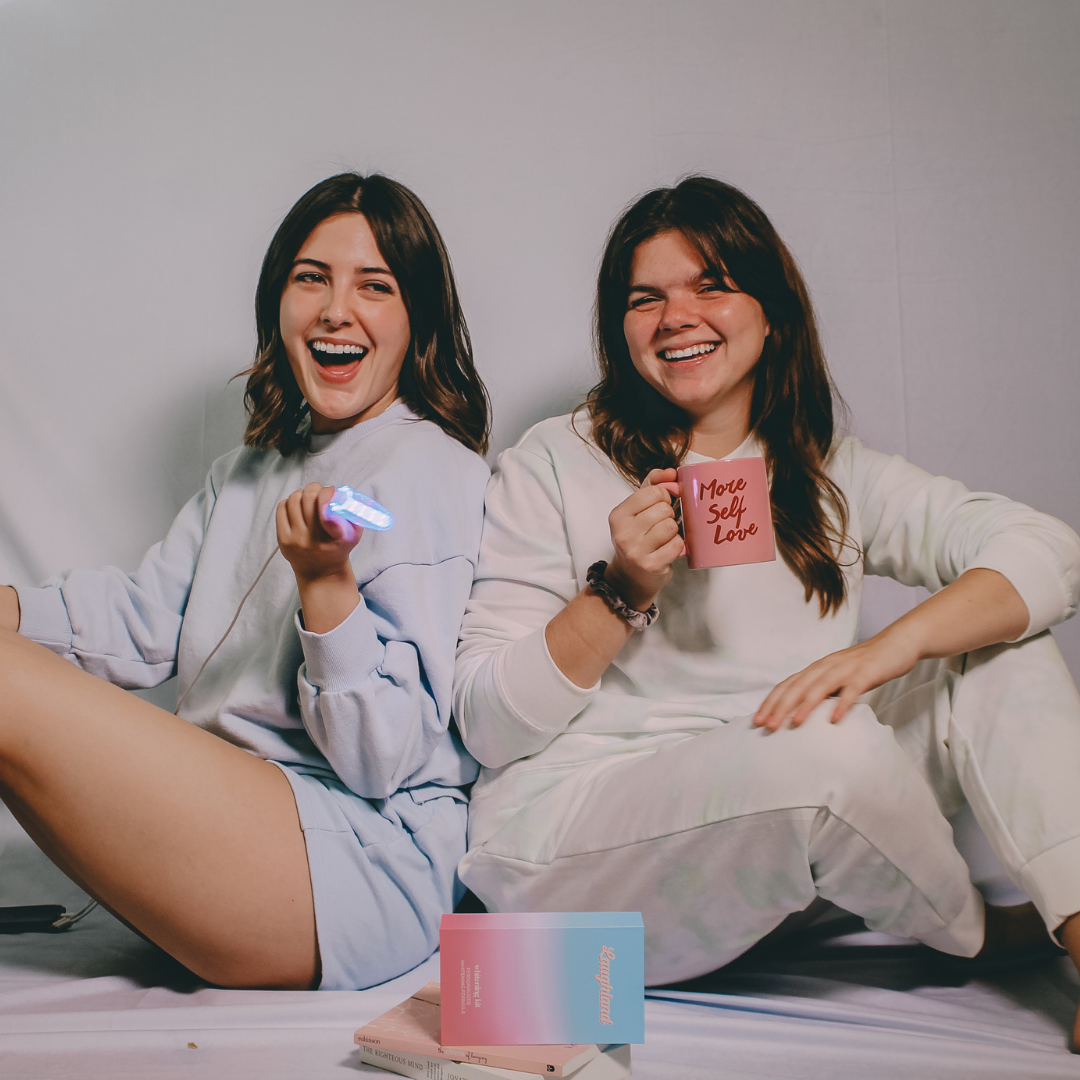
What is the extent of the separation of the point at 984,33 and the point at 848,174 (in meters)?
0.34

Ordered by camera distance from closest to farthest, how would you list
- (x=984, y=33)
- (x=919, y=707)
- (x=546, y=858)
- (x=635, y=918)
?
1. (x=635, y=918)
2. (x=546, y=858)
3. (x=919, y=707)
4. (x=984, y=33)

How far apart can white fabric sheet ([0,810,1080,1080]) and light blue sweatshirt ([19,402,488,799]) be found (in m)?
0.25

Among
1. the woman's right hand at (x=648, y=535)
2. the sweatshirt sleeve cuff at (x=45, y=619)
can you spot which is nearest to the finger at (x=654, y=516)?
the woman's right hand at (x=648, y=535)

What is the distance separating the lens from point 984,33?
1.62 metres

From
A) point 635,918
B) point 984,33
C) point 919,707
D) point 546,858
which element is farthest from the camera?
point 984,33

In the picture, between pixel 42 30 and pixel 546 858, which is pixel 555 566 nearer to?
pixel 546 858

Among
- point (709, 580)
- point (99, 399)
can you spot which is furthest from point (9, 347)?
point (709, 580)

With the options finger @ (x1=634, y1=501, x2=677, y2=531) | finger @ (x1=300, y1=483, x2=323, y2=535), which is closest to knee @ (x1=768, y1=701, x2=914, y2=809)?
finger @ (x1=634, y1=501, x2=677, y2=531)

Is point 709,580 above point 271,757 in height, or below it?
above

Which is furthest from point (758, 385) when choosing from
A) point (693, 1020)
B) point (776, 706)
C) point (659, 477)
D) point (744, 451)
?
point (693, 1020)

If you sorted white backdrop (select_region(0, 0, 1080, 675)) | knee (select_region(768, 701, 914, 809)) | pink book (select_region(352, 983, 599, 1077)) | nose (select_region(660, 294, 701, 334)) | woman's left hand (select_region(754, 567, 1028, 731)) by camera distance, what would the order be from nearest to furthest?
pink book (select_region(352, 983, 599, 1077)), knee (select_region(768, 701, 914, 809)), woman's left hand (select_region(754, 567, 1028, 731)), nose (select_region(660, 294, 701, 334)), white backdrop (select_region(0, 0, 1080, 675))

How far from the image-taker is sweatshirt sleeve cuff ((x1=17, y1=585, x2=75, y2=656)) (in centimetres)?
115

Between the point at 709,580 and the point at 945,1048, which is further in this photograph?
the point at 709,580

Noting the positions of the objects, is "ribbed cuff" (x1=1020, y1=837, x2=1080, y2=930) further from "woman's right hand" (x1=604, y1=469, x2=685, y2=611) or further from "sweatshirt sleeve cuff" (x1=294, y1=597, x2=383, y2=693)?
→ "sweatshirt sleeve cuff" (x1=294, y1=597, x2=383, y2=693)
